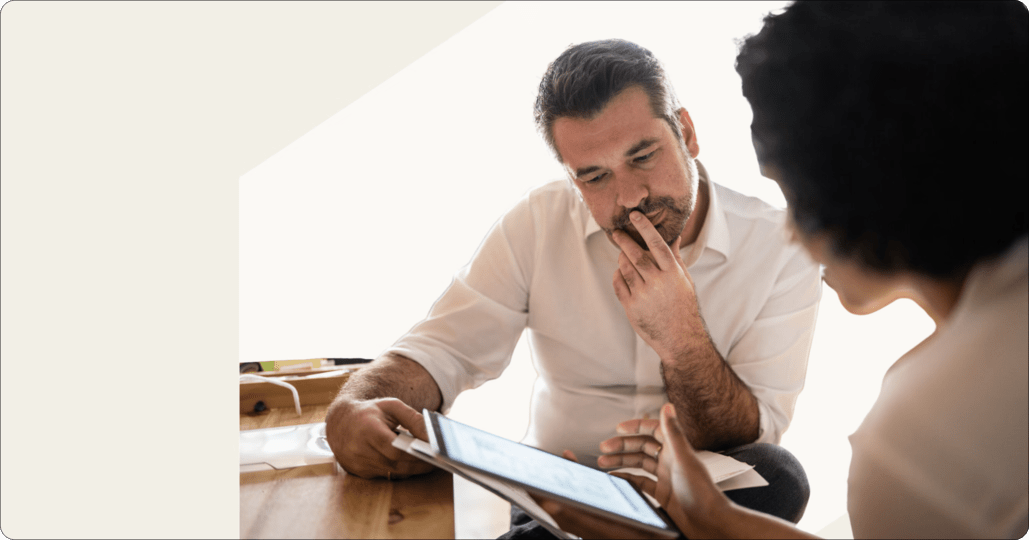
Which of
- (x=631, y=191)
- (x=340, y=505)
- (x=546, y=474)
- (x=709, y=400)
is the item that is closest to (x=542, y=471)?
(x=546, y=474)

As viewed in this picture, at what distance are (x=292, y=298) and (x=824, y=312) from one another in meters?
1.86

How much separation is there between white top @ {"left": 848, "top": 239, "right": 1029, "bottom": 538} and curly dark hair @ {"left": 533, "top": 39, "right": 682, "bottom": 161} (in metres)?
0.69

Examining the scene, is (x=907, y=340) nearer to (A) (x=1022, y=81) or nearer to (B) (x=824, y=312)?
(B) (x=824, y=312)

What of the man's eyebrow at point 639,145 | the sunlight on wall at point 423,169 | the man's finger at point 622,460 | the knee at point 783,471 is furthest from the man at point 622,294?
the sunlight on wall at point 423,169

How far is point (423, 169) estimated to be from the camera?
2219 millimetres

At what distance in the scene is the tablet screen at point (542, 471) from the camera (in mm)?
667

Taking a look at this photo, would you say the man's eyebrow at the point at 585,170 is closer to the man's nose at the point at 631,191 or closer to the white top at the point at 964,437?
the man's nose at the point at 631,191

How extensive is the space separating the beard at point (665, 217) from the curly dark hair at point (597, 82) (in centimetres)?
13

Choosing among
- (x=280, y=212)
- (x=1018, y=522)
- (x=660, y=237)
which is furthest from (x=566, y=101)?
A: (x=280, y=212)

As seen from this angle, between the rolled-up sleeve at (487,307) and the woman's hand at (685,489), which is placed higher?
the rolled-up sleeve at (487,307)

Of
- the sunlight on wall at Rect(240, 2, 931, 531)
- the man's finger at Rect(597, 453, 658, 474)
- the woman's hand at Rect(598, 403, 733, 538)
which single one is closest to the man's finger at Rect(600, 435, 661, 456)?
the man's finger at Rect(597, 453, 658, 474)

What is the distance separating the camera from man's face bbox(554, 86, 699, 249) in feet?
3.98

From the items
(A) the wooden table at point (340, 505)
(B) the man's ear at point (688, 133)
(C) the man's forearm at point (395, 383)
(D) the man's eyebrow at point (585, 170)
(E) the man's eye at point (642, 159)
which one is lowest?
(A) the wooden table at point (340, 505)

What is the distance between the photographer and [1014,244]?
0.68m
